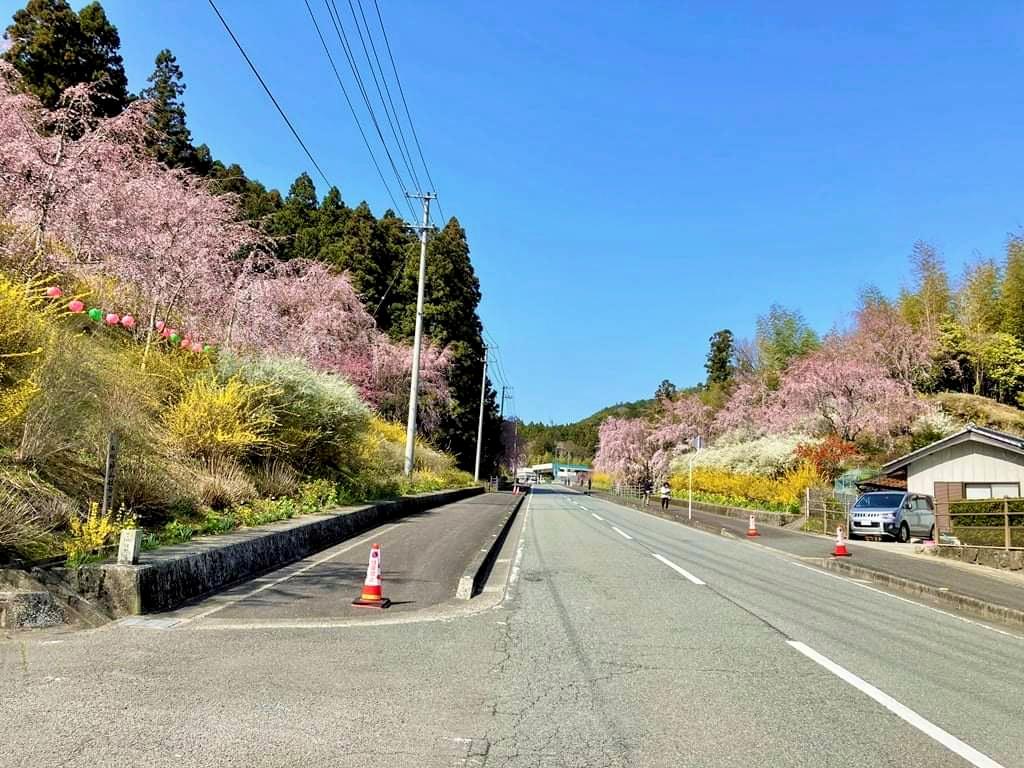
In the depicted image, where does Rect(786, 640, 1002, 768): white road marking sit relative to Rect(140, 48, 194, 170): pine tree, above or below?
below

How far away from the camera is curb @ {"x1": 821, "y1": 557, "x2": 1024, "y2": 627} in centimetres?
1048

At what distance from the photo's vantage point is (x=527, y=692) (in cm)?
557

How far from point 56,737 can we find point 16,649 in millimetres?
2294

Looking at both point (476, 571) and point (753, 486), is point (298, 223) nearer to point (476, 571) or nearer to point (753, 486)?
point (753, 486)

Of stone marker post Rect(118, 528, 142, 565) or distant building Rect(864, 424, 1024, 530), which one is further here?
distant building Rect(864, 424, 1024, 530)

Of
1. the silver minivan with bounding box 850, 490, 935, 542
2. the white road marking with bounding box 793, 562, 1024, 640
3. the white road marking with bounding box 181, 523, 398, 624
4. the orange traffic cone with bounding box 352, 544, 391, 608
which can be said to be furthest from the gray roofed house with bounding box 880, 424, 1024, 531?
the orange traffic cone with bounding box 352, 544, 391, 608

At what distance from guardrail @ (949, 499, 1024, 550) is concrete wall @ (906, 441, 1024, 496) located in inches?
129

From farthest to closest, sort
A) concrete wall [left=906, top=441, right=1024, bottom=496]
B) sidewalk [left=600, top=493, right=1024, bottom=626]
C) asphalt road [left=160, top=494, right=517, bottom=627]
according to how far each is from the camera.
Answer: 1. concrete wall [left=906, top=441, right=1024, bottom=496]
2. sidewalk [left=600, top=493, right=1024, bottom=626]
3. asphalt road [left=160, top=494, right=517, bottom=627]

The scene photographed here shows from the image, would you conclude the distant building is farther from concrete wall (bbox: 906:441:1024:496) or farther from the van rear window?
the van rear window

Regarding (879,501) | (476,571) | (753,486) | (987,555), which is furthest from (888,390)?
(476,571)

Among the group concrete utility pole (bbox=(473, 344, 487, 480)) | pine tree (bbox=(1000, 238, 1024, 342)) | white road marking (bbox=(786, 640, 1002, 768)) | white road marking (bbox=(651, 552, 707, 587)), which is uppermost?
pine tree (bbox=(1000, 238, 1024, 342))

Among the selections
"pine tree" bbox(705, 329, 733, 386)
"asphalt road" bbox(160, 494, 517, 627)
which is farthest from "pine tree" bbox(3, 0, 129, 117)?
"pine tree" bbox(705, 329, 733, 386)

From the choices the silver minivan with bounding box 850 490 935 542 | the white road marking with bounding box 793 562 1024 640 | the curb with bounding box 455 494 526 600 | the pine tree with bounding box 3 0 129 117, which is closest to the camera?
the white road marking with bounding box 793 562 1024 640

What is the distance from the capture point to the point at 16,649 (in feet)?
19.8
